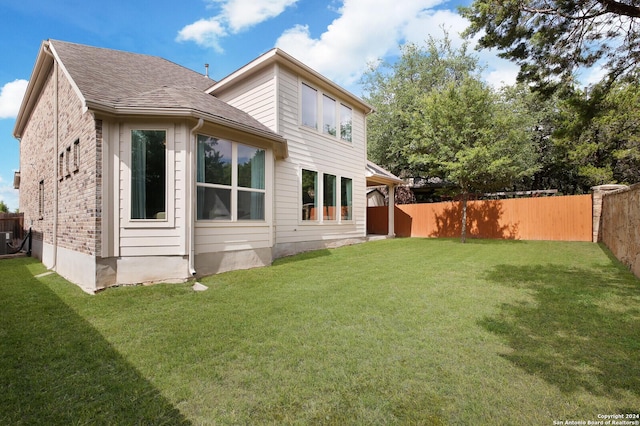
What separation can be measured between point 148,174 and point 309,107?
5.86 meters

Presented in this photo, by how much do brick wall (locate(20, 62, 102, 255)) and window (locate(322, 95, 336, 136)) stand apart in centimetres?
682

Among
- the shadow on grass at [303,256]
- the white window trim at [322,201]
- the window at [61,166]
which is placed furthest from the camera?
the white window trim at [322,201]

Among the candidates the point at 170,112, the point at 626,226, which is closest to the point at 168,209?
the point at 170,112

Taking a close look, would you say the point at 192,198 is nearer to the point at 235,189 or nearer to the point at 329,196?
the point at 235,189

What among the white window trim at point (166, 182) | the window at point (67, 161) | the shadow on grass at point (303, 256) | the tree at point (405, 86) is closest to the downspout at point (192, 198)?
the white window trim at point (166, 182)

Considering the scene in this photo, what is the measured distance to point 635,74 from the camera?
17.0 feet

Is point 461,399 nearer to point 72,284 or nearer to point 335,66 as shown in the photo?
point 72,284

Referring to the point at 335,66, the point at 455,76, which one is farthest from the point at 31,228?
the point at 455,76

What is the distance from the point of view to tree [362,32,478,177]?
20781 mm

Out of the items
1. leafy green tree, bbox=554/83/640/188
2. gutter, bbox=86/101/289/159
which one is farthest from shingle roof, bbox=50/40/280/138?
leafy green tree, bbox=554/83/640/188

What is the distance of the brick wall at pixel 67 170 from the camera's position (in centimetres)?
573

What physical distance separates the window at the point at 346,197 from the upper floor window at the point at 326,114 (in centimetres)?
166

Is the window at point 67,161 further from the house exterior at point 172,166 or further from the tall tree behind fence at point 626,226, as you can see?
Answer: the tall tree behind fence at point 626,226

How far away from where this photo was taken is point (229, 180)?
6914mm
